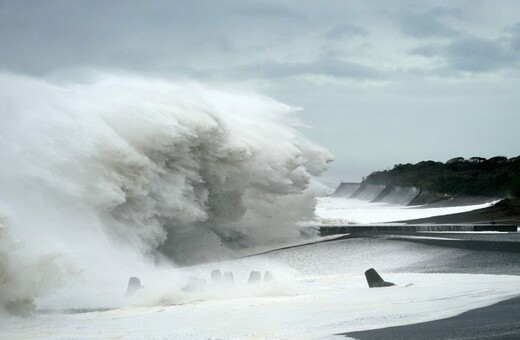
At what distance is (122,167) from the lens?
2702cm

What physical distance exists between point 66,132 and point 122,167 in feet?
6.25

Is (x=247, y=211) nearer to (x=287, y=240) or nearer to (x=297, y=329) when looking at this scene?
(x=287, y=240)

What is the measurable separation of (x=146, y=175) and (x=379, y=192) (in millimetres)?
110300

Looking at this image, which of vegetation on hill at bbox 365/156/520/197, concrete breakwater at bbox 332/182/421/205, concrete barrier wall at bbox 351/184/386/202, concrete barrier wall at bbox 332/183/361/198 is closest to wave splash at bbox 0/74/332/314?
vegetation on hill at bbox 365/156/520/197

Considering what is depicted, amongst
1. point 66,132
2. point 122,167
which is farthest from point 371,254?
point 66,132

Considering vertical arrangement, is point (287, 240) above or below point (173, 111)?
below

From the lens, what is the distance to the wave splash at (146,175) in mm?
23812

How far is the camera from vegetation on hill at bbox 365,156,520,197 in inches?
3812

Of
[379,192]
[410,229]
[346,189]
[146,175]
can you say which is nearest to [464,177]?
[379,192]

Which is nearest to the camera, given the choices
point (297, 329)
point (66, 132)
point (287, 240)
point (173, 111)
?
point (297, 329)

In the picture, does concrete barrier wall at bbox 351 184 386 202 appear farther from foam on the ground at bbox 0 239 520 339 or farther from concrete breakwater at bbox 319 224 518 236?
foam on the ground at bbox 0 239 520 339

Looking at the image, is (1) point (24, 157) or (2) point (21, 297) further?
(1) point (24, 157)

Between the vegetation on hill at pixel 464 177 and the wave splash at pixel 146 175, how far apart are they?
1537 inches

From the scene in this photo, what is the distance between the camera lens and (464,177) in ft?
369
